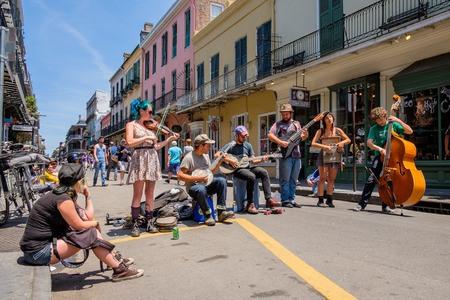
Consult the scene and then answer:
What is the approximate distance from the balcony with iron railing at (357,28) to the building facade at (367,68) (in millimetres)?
26

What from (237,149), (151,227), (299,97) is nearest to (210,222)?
(151,227)

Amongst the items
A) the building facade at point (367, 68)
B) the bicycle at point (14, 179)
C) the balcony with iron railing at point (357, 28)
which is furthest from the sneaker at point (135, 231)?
the balcony with iron railing at point (357, 28)

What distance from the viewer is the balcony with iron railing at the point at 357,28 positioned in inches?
405

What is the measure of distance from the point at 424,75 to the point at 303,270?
28.4 ft

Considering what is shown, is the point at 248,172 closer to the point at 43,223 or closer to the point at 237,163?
the point at 237,163

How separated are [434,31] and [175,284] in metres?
9.05

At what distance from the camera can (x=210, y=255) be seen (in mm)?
4355

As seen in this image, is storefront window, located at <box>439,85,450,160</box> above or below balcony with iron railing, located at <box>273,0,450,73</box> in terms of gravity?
below

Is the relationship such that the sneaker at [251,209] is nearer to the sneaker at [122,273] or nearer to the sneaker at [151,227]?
the sneaker at [151,227]

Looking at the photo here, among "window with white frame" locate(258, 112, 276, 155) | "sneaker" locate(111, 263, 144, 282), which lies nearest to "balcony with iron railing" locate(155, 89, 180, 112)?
"window with white frame" locate(258, 112, 276, 155)

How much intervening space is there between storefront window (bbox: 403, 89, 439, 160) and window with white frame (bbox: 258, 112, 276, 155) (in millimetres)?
6999

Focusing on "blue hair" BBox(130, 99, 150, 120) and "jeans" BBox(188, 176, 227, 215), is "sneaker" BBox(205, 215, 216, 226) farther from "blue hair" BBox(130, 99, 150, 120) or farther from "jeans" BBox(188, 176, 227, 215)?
"blue hair" BBox(130, 99, 150, 120)

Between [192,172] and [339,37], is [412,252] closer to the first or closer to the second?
[192,172]

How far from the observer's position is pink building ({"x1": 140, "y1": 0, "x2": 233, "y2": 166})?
2633 centimetres
